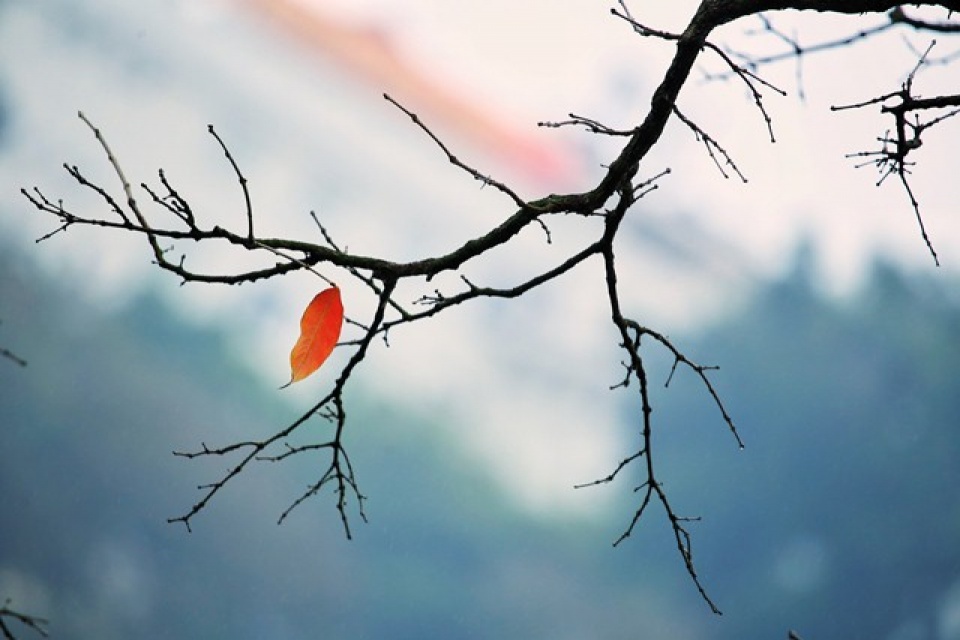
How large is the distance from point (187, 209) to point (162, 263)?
369mm

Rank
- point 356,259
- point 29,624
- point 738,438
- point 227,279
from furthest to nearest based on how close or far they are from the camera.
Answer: point 738,438
point 29,624
point 356,259
point 227,279

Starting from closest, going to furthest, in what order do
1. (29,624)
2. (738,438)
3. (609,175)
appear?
(609,175) < (29,624) < (738,438)

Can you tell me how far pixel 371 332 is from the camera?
4.39 meters

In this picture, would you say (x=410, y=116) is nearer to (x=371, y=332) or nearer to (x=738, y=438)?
(x=371, y=332)

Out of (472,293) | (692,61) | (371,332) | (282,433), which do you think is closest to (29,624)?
(282,433)

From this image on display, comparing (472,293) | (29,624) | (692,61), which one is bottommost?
(29,624)

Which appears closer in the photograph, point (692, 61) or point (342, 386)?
point (692, 61)

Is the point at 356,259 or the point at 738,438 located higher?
the point at 738,438

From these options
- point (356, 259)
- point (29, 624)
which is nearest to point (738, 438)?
point (356, 259)

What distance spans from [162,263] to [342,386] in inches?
50.9

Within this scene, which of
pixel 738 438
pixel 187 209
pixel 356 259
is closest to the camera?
pixel 187 209

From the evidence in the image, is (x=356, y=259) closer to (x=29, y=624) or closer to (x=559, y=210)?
(x=559, y=210)

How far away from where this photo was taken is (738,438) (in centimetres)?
517

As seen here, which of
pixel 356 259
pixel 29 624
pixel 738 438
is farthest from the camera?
pixel 738 438
